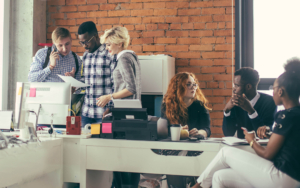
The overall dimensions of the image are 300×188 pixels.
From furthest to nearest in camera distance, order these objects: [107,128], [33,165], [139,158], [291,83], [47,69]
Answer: [47,69]
[107,128]
[139,158]
[33,165]
[291,83]

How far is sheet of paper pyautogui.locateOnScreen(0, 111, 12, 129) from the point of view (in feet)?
7.10

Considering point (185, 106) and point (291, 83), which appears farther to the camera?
point (185, 106)

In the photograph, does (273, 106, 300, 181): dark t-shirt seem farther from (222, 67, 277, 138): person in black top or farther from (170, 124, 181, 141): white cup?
(222, 67, 277, 138): person in black top

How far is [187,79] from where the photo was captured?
2.45 metres

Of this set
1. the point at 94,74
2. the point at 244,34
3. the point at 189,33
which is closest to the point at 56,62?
the point at 94,74

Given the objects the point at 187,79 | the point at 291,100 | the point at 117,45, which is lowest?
the point at 291,100

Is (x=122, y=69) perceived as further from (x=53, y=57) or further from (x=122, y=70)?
(x=53, y=57)

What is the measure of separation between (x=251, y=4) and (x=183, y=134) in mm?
2144

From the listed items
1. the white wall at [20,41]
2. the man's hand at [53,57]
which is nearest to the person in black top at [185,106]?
the man's hand at [53,57]

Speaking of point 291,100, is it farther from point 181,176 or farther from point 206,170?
point 181,176

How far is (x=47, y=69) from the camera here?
8.65 feet

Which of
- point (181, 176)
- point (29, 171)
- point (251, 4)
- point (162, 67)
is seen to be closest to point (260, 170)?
point (181, 176)

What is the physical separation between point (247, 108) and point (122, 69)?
1141 mm

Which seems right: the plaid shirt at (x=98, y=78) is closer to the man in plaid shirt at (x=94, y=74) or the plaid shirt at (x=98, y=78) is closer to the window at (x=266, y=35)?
the man in plaid shirt at (x=94, y=74)
